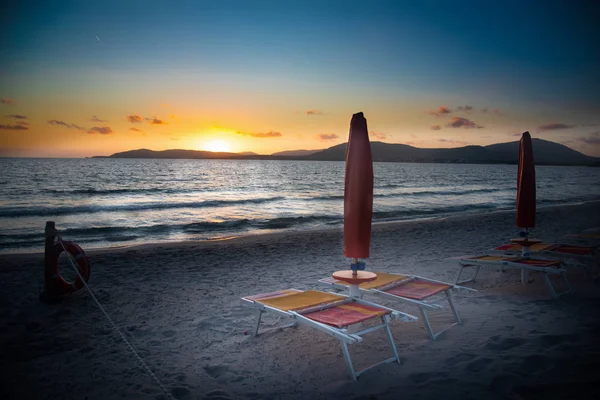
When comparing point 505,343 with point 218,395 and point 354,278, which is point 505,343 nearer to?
point 354,278

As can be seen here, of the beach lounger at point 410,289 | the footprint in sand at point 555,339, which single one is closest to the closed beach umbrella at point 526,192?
the beach lounger at point 410,289

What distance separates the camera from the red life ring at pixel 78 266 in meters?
6.05

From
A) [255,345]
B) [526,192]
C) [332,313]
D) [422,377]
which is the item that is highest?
[526,192]

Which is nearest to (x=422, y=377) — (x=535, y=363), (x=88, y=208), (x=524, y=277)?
(x=535, y=363)

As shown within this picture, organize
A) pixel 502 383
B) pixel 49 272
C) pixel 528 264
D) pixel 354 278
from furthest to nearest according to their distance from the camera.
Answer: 1. pixel 49 272
2. pixel 528 264
3. pixel 354 278
4. pixel 502 383

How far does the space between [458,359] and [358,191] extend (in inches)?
80.5

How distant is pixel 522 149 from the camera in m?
6.30

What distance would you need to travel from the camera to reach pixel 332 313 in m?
3.97

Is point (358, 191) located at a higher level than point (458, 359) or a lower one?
higher

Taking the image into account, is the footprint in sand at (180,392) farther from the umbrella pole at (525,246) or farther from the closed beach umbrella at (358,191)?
the umbrella pole at (525,246)

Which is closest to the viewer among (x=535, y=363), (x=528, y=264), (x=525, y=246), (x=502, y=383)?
(x=502, y=383)

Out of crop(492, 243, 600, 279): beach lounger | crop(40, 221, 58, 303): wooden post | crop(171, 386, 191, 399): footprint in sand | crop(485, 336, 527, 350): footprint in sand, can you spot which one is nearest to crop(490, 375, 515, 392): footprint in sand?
crop(485, 336, 527, 350): footprint in sand

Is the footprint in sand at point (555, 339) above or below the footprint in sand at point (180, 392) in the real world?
above

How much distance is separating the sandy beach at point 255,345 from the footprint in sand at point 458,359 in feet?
0.07
